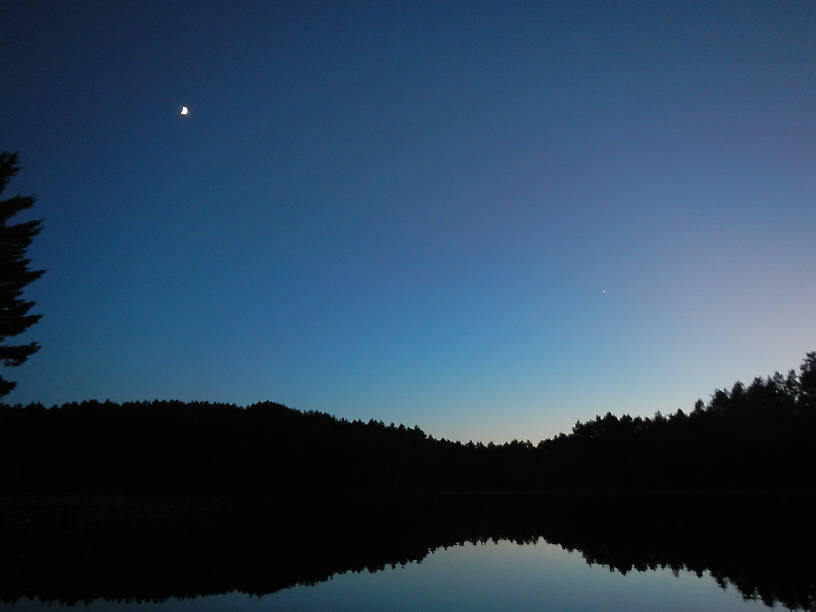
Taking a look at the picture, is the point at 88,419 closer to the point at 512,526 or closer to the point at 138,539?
the point at 138,539

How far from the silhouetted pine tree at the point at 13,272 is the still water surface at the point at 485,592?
39.9 feet

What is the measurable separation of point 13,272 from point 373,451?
92566mm

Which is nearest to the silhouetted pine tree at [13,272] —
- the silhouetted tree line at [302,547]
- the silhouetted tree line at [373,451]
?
the silhouetted tree line at [302,547]

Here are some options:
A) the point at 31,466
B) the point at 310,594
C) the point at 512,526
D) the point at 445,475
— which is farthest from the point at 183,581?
the point at 445,475

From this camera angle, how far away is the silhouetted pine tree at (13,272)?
23797 mm

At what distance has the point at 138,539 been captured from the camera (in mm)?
31812

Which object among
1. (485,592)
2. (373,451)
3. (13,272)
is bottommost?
(485,592)

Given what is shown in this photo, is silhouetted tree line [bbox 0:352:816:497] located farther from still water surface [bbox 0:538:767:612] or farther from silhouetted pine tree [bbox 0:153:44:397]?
still water surface [bbox 0:538:767:612]

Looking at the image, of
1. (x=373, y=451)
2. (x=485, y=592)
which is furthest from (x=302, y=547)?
(x=373, y=451)

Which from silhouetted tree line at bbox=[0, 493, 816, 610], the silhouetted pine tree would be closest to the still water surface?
silhouetted tree line at bbox=[0, 493, 816, 610]

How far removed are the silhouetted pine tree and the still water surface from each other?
1216 cm

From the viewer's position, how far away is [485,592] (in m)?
18.6

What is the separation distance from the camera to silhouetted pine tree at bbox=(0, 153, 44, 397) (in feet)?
78.1

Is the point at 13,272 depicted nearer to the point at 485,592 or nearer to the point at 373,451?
the point at 485,592
